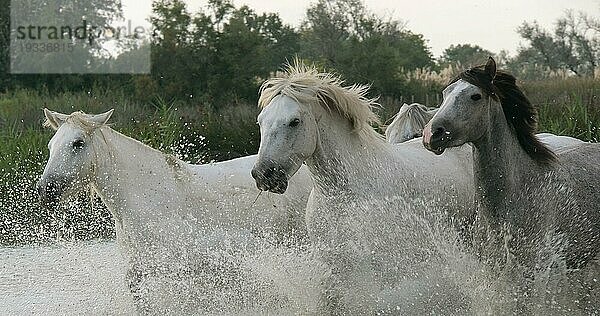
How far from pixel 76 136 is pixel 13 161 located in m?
5.67

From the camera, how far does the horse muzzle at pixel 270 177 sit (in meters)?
4.37

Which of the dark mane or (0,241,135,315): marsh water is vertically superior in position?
the dark mane

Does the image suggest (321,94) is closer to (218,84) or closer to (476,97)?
(476,97)

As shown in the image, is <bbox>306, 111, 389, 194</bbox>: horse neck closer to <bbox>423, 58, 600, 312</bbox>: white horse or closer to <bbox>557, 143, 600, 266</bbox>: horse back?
<bbox>423, 58, 600, 312</bbox>: white horse

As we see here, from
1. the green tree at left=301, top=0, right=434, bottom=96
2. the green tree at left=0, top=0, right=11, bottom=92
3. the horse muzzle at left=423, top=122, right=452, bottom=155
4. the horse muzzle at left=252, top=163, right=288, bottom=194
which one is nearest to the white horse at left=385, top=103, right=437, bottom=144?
the horse muzzle at left=423, top=122, right=452, bottom=155

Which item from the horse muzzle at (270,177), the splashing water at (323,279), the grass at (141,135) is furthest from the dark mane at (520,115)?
the grass at (141,135)

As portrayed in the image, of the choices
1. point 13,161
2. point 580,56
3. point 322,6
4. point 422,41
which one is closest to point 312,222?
point 13,161

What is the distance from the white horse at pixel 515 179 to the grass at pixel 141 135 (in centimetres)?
Answer: 378

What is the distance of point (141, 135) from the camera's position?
10445 mm

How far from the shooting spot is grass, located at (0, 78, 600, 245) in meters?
8.60

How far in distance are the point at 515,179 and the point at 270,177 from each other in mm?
1177

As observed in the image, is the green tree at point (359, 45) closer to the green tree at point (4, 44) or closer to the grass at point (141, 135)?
the grass at point (141, 135)

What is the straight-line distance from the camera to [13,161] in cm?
1045

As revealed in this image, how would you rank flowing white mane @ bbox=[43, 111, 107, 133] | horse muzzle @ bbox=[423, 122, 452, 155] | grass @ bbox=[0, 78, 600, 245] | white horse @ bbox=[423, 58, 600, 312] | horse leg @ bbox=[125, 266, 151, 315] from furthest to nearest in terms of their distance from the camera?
grass @ bbox=[0, 78, 600, 245] < flowing white mane @ bbox=[43, 111, 107, 133] < horse leg @ bbox=[125, 266, 151, 315] < white horse @ bbox=[423, 58, 600, 312] < horse muzzle @ bbox=[423, 122, 452, 155]
